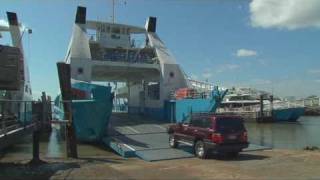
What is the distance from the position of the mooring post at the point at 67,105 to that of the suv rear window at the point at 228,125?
566cm

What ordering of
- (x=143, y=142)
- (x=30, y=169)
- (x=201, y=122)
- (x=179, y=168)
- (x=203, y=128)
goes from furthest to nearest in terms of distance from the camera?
(x=143, y=142) → (x=201, y=122) → (x=203, y=128) → (x=179, y=168) → (x=30, y=169)

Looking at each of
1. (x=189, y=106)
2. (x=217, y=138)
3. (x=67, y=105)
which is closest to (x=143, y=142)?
(x=67, y=105)

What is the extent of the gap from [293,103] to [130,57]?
3451 cm

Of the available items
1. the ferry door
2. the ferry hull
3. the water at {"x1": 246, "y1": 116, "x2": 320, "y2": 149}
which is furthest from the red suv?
the ferry door

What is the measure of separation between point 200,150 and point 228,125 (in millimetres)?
1529

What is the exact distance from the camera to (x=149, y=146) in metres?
21.8

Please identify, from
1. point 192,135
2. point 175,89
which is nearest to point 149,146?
point 192,135

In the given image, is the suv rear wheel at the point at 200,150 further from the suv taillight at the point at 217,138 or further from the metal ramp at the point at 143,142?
the suv taillight at the point at 217,138

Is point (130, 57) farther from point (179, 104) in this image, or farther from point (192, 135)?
point (192, 135)

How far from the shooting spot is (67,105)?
1919 cm

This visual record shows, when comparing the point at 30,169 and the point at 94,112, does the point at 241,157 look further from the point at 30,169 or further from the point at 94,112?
the point at 94,112

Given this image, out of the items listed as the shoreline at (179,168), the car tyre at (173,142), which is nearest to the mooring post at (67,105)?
the shoreline at (179,168)

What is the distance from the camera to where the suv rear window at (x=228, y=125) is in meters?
18.7

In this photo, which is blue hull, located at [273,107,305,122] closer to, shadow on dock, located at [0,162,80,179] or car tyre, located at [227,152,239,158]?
car tyre, located at [227,152,239,158]
